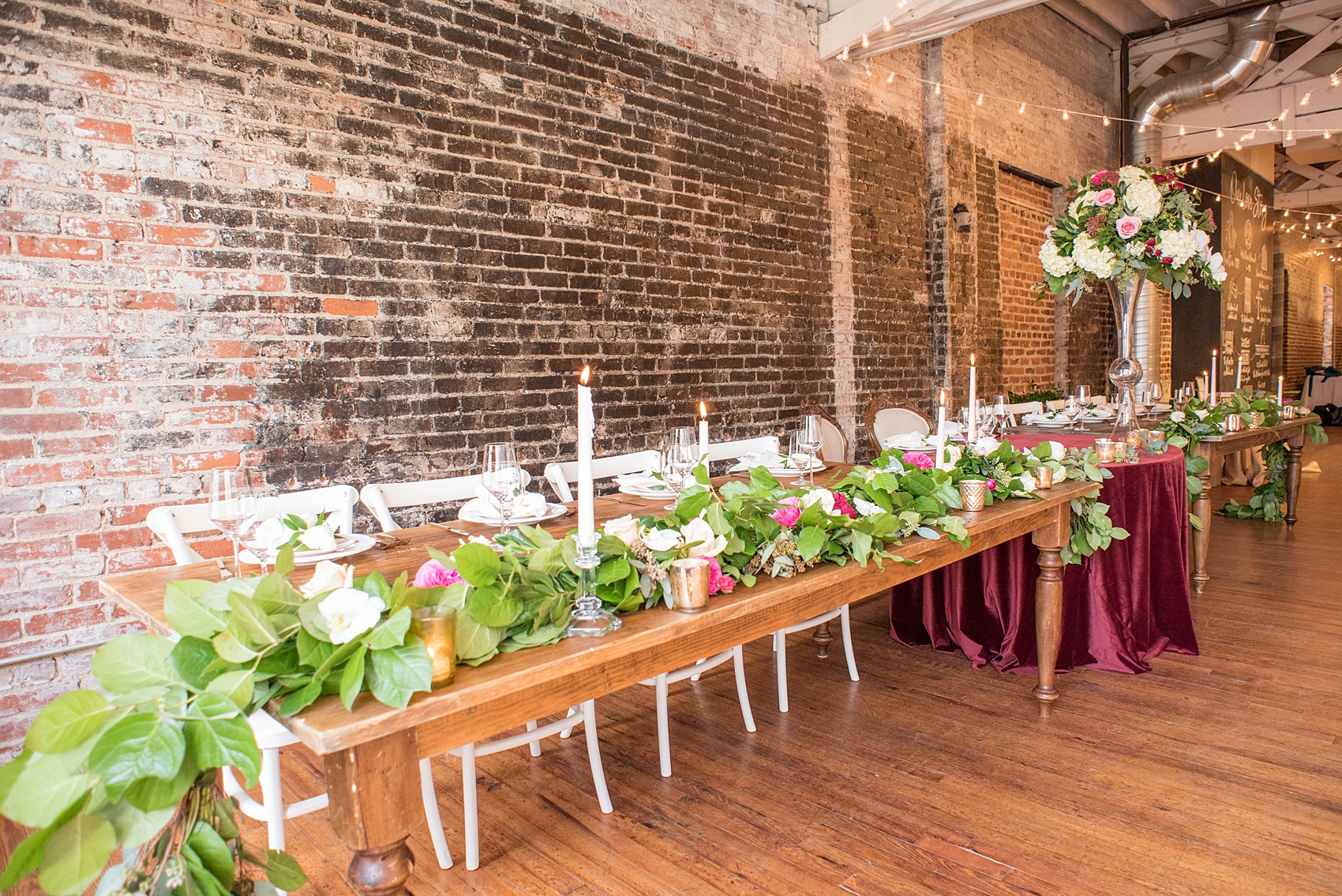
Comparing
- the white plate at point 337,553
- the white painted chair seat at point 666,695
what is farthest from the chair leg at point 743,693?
the white plate at point 337,553

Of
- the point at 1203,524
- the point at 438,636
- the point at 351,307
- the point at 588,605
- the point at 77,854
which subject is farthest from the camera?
the point at 1203,524

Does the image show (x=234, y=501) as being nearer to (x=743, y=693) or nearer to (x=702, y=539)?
(x=702, y=539)

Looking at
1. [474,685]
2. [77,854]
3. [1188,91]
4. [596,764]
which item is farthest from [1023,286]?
[77,854]

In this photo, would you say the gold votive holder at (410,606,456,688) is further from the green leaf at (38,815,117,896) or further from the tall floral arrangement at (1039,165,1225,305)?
the tall floral arrangement at (1039,165,1225,305)

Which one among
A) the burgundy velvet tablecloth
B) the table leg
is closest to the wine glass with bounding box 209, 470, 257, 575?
the burgundy velvet tablecloth

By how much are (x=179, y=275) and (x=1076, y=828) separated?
319cm

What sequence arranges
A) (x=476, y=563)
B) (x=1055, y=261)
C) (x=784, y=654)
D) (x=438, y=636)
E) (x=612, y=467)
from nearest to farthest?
(x=438, y=636), (x=476, y=563), (x=784, y=654), (x=612, y=467), (x=1055, y=261)

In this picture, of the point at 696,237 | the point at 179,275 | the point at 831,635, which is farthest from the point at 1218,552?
the point at 179,275

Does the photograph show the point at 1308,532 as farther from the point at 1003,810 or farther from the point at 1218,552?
the point at 1003,810

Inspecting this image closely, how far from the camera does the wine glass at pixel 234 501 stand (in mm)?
1509

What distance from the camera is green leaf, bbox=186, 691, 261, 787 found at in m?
0.90

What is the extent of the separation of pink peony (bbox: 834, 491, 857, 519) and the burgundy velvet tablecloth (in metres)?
1.51

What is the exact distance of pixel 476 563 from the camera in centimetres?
116

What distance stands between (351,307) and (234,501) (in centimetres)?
188
